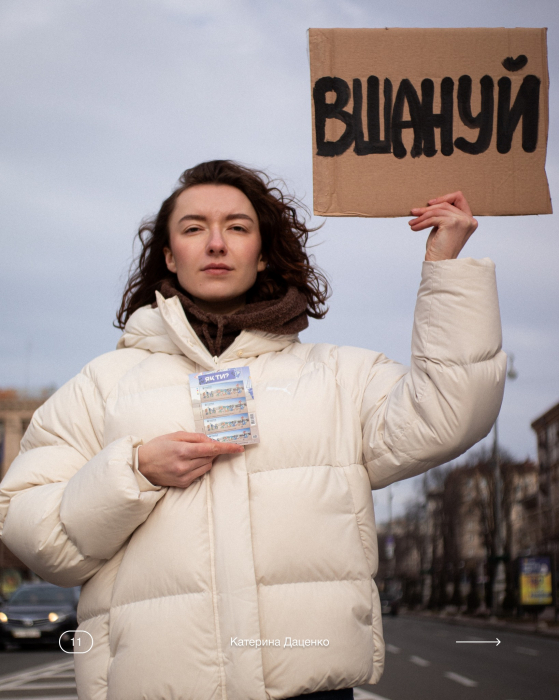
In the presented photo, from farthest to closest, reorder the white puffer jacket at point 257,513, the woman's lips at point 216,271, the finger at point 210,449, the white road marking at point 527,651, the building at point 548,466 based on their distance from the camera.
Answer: the building at point 548,466
the white road marking at point 527,651
the woman's lips at point 216,271
the finger at point 210,449
the white puffer jacket at point 257,513

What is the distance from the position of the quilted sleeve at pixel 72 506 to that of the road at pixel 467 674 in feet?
24.0

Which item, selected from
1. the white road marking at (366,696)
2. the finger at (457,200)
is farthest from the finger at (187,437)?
the white road marking at (366,696)

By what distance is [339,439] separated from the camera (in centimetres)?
239

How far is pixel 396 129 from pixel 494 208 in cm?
43

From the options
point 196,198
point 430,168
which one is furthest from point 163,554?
point 430,168

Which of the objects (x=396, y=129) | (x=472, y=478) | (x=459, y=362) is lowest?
(x=472, y=478)

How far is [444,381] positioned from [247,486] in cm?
63

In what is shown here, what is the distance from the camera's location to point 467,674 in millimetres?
12078

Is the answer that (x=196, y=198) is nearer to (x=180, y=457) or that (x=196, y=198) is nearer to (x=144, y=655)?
(x=180, y=457)

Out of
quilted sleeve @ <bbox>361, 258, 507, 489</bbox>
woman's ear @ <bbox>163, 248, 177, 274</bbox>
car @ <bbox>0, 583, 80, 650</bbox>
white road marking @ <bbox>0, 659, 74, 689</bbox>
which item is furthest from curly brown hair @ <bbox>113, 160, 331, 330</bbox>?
car @ <bbox>0, 583, 80, 650</bbox>

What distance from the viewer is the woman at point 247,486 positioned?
2152 millimetres

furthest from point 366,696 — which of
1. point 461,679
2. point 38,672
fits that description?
point 38,672

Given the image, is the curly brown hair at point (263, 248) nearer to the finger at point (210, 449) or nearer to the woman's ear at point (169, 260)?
the woman's ear at point (169, 260)

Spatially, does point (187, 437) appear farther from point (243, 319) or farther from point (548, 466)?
point (548, 466)
